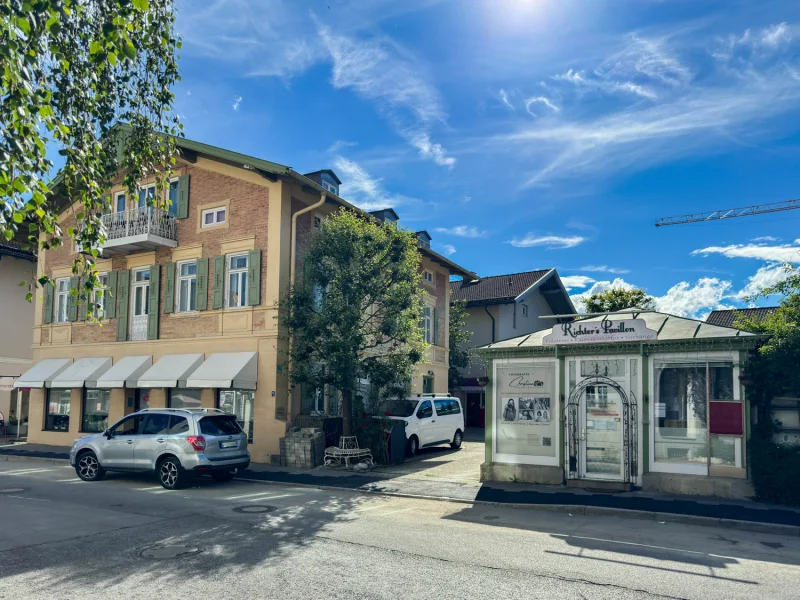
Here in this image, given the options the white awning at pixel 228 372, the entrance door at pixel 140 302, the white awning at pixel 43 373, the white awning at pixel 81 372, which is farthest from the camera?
the white awning at pixel 43 373

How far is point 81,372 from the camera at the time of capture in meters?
23.1

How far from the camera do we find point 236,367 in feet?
62.8

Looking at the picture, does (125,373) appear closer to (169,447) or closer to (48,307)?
(48,307)

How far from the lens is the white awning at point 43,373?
78.3 ft

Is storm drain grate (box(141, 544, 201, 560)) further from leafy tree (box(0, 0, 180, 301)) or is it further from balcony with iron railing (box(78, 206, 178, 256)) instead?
balcony with iron railing (box(78, 206, 178, 256))

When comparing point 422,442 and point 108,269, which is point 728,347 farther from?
point 108,269

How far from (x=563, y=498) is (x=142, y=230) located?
623 inches

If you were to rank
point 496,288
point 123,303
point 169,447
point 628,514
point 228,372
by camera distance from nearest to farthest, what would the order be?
1. point 628,514
2. point 169,447
3. point 228,372
4. point 123,303
5. point 496,288

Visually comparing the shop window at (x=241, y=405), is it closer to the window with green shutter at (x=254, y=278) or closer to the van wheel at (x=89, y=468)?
the window with green shutter at (x=254, y=278)

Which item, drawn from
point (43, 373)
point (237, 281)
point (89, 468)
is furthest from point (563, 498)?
point (43, 373)

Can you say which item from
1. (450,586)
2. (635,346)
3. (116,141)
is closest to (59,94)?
(116,141)

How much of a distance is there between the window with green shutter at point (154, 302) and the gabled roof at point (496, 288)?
1698 centimetres

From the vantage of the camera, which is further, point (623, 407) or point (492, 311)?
point (492, 311)

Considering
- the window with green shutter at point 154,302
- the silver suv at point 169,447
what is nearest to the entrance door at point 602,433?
the silver suv at point 169,447
